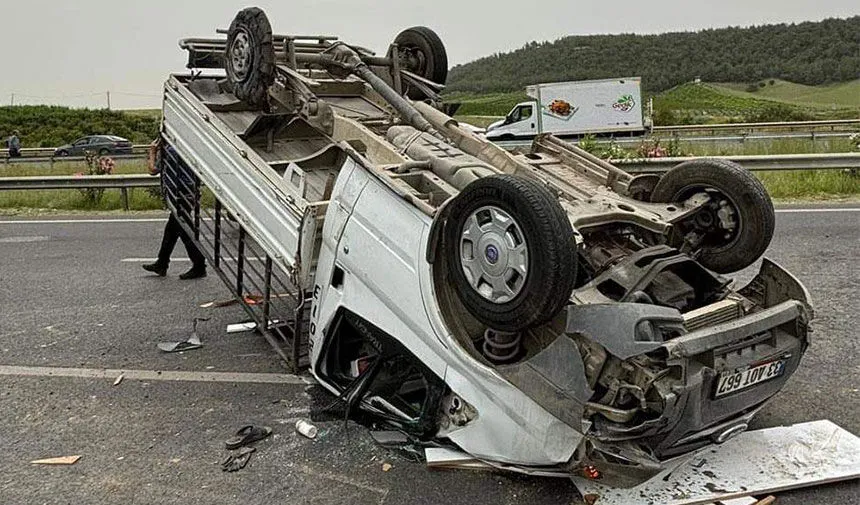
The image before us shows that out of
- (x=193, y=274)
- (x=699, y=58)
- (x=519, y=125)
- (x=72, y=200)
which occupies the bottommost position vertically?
(x=193, y=274)

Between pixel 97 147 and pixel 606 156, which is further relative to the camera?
pixel 97 147

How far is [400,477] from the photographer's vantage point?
3.28 meters

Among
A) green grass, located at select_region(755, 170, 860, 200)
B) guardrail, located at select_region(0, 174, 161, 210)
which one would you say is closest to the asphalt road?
green grass, located at select_region(755, 170, 860, 200)

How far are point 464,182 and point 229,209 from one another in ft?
5.81

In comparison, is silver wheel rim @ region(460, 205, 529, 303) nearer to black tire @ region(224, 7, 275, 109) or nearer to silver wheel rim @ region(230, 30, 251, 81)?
black tire @ region(224, 7, 275, 109)

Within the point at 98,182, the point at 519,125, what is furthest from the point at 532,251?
the point at 519,125

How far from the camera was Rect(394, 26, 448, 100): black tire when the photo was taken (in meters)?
5.52

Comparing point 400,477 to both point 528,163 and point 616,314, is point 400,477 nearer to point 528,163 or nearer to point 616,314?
point 616,314

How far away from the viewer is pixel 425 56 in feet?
18.2

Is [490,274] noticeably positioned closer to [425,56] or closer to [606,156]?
[425,56]

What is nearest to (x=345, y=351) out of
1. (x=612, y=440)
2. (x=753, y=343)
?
(x=612, y=440)

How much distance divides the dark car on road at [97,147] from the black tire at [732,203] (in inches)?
1164

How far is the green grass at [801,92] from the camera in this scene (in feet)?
200

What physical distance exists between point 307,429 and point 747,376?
2086 mm
